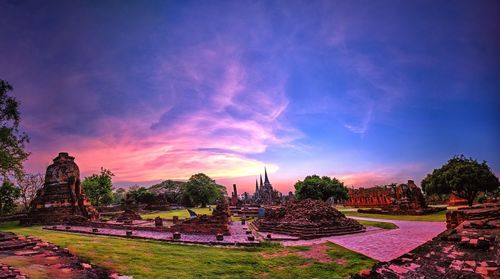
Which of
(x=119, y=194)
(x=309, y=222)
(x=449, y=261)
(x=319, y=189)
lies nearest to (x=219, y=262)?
(x=449, y=261)

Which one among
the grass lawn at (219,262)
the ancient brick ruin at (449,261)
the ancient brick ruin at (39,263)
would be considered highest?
the ancient brick ruin at (449,261)

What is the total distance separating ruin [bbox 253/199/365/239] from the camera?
19156 millimetres

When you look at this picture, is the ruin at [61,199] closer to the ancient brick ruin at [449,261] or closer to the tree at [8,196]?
the tree at [8,196]

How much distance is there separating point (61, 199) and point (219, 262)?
23.8m

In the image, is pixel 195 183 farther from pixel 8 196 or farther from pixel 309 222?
pixel 309 222

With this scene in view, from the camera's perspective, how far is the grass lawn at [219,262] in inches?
364

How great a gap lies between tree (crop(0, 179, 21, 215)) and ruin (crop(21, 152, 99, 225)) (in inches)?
524

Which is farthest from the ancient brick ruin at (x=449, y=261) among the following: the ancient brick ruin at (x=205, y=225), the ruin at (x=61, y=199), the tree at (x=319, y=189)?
the tree at (x=319, y=189)

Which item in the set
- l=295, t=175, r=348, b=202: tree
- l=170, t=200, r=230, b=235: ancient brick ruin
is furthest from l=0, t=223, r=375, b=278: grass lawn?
l=295, t=175, r=348, b=202: tree

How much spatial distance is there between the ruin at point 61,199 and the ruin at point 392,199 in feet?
110

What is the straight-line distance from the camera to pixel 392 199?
46.5 meters

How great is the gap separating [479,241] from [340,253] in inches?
272

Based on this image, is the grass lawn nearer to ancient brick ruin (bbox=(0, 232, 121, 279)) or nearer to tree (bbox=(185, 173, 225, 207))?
ancient brick ruin (bbox=(0, 232, 121, 279))

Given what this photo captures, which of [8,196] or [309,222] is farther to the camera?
[8,196]
